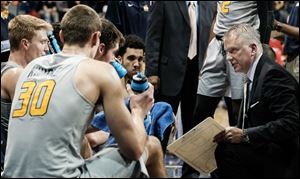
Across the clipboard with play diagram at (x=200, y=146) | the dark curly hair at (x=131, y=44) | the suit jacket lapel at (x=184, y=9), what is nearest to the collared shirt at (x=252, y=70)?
the clipboard with play diagram at (x=200, y=146)

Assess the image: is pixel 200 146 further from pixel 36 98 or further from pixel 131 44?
pixel 131 44

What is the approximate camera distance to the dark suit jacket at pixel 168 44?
470cm

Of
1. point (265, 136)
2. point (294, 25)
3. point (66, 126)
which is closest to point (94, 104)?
point (66, 126)

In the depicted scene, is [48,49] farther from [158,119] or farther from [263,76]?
[263,76]

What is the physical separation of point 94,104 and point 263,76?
110 centimetres

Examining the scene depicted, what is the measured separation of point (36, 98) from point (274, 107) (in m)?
1.30

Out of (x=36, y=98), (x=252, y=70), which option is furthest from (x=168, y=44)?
(x=36, y=98)

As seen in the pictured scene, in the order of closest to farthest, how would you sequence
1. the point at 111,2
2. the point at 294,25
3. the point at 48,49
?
the point at 48,49
the point at 111,2
the point at 294,25

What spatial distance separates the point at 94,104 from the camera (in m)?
2.60

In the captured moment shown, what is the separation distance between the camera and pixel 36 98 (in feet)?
8.61

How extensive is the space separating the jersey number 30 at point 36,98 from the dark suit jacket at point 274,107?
46.6 inches

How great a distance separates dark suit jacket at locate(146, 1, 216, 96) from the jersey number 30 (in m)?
2.08

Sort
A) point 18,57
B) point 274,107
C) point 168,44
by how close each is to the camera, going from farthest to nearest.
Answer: point 168,44
point 18,57
point 274,107

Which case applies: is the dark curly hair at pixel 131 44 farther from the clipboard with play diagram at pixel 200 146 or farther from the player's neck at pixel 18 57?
the clipboard with play diagram at pixel 200 146
